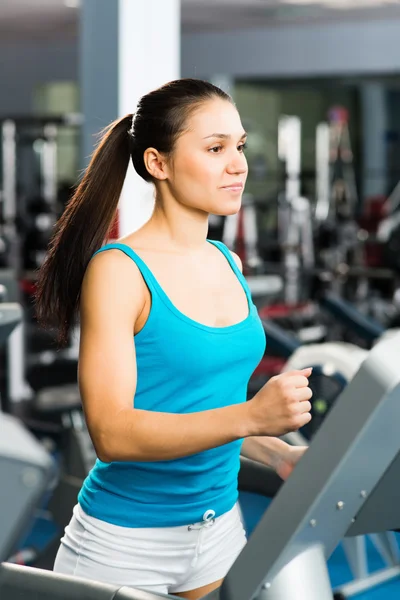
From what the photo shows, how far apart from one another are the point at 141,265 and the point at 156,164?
16 centimetres

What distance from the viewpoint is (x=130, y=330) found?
48.0 inches

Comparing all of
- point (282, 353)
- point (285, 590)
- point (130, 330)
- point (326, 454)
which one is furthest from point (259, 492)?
point (282, 353)

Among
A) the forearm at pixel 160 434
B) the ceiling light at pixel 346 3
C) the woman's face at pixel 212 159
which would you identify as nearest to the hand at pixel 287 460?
the forearm at pixel 160 434

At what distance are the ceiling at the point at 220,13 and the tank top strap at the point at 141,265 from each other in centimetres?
794

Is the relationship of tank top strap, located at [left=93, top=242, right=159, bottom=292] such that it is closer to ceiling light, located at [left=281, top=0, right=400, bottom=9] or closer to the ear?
the ear

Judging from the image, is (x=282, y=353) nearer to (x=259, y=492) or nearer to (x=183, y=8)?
(x=259, y=492)

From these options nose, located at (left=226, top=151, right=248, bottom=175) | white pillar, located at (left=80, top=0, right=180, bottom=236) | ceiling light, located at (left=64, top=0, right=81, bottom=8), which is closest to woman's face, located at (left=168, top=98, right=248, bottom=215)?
nose, located at (left=226, top=151, right=248, bottom=175)

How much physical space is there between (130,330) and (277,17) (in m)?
9.18

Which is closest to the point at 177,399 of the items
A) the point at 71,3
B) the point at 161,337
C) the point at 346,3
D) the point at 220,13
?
the point at 161,337

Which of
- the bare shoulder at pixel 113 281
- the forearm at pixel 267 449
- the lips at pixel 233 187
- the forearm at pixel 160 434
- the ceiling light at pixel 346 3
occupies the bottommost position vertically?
the forearm at pixel 267 449

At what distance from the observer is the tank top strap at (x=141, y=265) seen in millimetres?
1265

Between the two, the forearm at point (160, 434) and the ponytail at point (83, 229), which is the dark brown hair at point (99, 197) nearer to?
the ponytail at point (83, 229)

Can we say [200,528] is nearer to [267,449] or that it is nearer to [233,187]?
[267,449]

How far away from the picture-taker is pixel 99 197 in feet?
4.59
